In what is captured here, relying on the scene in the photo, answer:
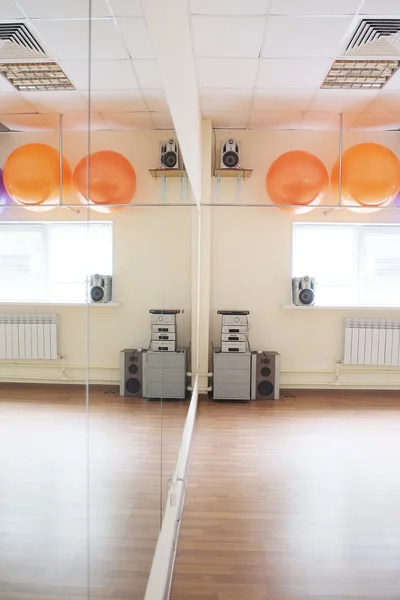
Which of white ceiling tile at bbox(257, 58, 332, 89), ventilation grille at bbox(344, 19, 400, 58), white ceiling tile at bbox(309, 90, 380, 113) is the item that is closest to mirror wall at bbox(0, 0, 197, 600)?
ventilation grille at bbox(344, 19, 400, 58)

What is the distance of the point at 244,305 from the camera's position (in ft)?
18.7

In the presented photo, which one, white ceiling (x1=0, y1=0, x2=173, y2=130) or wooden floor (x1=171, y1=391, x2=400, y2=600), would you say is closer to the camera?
white ceiling (x1=0, y1=0, x2=173, y2=130)

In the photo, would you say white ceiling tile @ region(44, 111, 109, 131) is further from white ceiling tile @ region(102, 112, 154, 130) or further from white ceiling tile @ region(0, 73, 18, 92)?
white ceiling tile @ region(0, 73, 18, 92)

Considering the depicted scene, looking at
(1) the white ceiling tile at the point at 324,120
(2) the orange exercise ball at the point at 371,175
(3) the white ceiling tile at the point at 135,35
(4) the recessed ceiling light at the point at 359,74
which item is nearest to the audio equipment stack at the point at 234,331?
(2) the orange exercise ball at the point at 371,175

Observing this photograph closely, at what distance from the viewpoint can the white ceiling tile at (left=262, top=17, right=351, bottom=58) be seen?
3076 millimetres

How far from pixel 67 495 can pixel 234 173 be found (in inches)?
202

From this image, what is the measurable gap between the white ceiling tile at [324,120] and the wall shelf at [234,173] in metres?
0.85

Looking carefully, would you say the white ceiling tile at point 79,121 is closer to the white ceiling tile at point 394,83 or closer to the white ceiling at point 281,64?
the white ceiling at point 281,64

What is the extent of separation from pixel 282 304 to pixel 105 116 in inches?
199

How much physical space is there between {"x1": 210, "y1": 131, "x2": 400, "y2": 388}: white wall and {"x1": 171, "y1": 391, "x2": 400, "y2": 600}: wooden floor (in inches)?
42.5

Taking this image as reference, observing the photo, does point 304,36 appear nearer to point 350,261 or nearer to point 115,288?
point 350,261

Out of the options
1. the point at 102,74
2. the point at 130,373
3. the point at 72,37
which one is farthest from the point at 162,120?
the point at 130,373

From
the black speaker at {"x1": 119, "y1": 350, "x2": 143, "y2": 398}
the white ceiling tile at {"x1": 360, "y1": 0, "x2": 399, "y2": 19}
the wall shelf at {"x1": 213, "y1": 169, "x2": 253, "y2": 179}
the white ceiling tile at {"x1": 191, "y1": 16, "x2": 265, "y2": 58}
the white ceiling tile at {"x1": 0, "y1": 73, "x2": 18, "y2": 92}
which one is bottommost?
the black speaker at {"x1": 119, "y1": 350, "x2": 143, "y2": 398}

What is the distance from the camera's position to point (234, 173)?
5367mm
